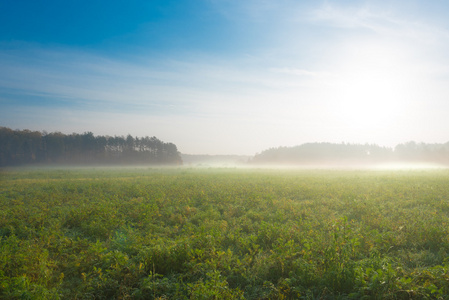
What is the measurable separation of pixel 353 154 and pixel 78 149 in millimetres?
109213

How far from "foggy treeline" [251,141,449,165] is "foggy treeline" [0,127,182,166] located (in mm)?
49256

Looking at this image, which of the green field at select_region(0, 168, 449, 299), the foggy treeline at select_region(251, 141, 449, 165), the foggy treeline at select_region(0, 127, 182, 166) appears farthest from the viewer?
the foggy treeline at select_region(251, 141, 449, 165)

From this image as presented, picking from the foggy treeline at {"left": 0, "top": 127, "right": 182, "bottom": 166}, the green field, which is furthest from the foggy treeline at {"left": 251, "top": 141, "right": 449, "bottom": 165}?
the green field

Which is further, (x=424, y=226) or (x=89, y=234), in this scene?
(x=89, y=234)

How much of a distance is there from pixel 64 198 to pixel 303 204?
13476mm

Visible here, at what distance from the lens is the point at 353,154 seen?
109 m

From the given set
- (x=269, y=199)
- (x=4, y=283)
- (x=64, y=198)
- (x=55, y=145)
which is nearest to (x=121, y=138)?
(x=55, y=145)

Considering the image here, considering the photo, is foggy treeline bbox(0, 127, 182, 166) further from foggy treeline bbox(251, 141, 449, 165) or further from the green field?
the green field

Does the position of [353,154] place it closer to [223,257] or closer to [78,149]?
[78,149]

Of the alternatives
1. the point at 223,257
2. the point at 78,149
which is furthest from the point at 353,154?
the point at 223,257

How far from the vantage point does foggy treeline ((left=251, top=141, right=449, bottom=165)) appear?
84156 millimetres

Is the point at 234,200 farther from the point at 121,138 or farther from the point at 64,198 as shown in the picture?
the point at 121,138

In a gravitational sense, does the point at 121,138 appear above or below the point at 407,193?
above

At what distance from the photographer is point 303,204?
40.1 feet
